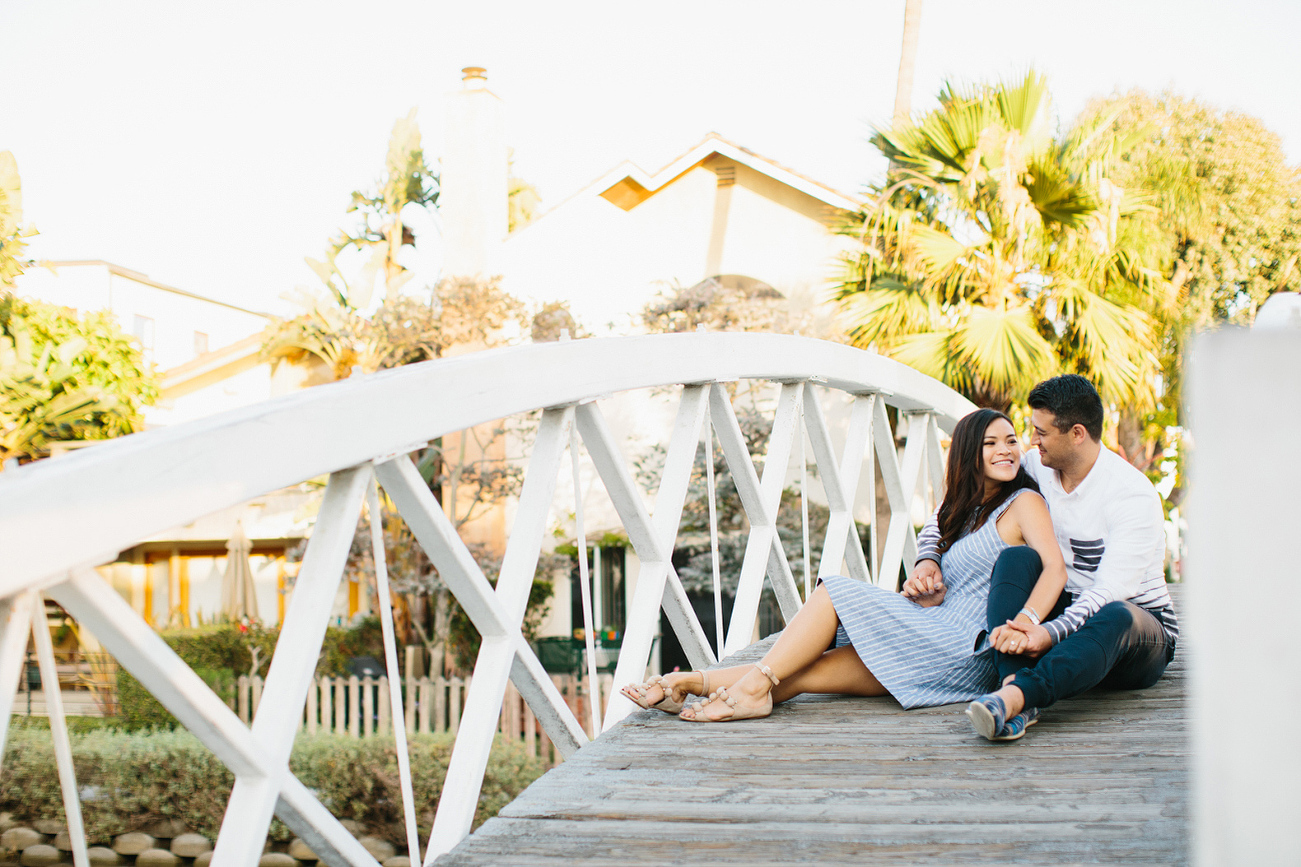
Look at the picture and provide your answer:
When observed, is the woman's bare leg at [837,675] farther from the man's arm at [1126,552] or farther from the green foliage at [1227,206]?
the green foliage at [1227,206]

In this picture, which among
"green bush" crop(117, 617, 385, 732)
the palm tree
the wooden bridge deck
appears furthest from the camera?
"green bush" crop(117, 617, 385, 732)

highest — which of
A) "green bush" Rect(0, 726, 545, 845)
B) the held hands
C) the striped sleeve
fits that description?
the striped sleeve

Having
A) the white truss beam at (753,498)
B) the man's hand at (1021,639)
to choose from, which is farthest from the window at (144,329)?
the man's hand at (1021,639)

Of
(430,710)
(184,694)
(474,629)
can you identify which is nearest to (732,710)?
(184,694)

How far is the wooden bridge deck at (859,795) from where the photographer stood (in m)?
1.81

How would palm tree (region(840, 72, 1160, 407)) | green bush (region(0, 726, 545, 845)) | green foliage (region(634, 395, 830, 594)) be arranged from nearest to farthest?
palm tree (region(840, 72, 1160, 407)), green bush (region(0, 726, 545, 845)), green foliage (region(634, 395, 830, 594))

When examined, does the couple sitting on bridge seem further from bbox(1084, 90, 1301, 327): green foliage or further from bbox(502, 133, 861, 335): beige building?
bbox(1084, 90, 1301, 327): green foliage

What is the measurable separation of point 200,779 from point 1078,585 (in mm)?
10473

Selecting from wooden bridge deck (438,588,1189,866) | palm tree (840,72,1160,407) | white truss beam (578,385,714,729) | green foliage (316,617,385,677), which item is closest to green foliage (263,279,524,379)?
green foliage (316,617,385,677)

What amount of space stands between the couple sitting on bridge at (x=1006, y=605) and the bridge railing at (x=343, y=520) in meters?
0.47

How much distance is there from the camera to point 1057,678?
8.98 ft

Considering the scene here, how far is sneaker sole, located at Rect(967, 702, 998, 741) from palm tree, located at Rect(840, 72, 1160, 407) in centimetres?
654

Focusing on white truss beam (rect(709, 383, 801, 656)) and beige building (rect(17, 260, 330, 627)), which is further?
beige building (rect(17, 260, 330, 627))

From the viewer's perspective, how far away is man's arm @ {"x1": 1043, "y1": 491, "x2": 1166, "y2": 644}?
298 cm
